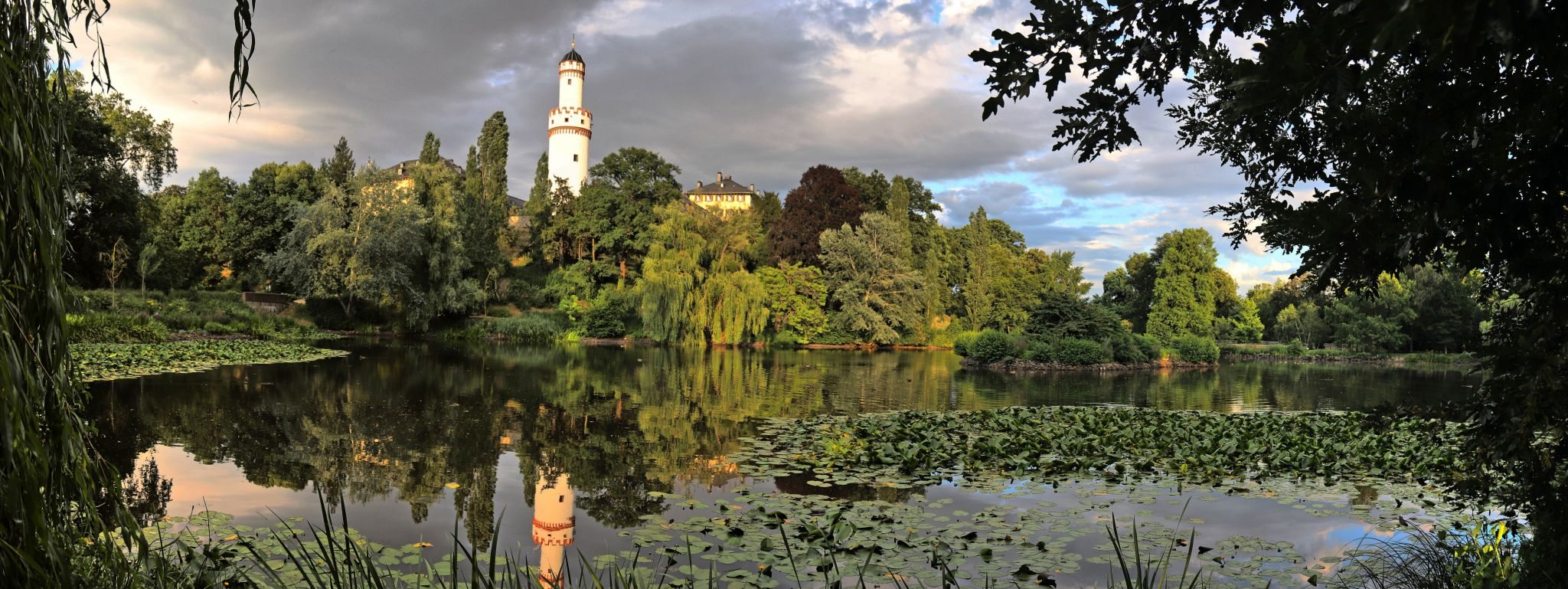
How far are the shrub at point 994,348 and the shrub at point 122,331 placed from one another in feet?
72.7

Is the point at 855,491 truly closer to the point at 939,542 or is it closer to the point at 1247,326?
the point at 939,542

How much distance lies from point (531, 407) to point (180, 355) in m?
10.0

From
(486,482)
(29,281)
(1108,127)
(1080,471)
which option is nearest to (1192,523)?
(1080,471)

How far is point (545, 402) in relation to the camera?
12969 mm

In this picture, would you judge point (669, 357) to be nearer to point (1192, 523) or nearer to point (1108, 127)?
point (1192, 523)

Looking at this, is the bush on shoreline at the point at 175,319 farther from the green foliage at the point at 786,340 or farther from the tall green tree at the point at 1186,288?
the tall green tree at the point at 1186,288

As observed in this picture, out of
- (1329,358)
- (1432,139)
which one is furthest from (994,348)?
(1329,358)

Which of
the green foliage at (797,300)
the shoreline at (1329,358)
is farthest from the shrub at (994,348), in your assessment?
the shoreline at (1329,358)

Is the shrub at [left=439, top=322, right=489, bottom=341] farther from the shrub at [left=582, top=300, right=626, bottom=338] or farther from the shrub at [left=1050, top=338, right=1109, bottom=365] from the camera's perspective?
the shrub at [left=1050, top=338, right=1109, bottom=365]

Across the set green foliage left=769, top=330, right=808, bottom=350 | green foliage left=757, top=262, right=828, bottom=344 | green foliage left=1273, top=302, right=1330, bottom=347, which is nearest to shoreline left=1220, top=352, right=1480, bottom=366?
green foliage left=1273, top=302, right=1330, bottom=347

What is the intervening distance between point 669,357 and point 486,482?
753 inches

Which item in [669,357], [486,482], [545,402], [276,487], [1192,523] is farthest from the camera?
[669,357]

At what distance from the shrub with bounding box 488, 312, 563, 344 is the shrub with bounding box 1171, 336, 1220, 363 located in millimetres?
25268

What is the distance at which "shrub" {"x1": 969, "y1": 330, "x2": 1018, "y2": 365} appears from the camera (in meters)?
25.7
